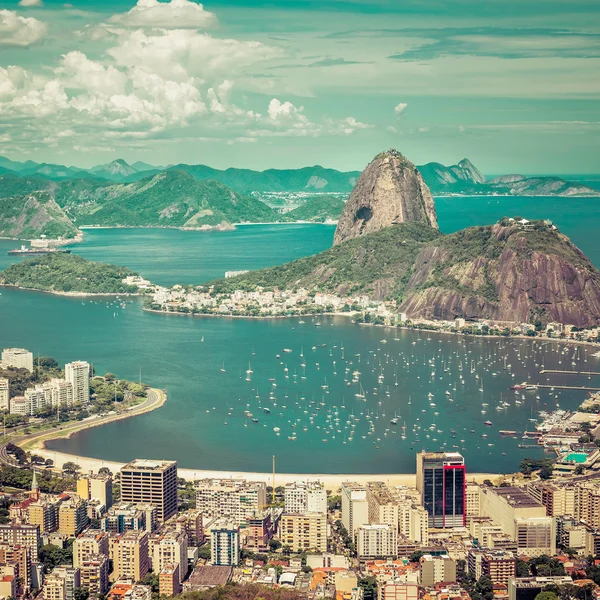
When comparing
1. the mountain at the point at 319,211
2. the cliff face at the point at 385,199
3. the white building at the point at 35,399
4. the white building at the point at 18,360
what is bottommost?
the white building at the point at 35,399

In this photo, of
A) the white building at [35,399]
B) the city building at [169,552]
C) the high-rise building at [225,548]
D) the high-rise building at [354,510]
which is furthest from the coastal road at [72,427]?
the high-rise building at [354,510]

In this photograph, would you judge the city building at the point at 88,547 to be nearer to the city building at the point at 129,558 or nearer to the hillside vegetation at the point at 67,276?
the city building at the point at 129,558

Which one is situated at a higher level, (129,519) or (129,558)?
(129,519)

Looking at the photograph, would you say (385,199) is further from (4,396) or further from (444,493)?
(444,493)

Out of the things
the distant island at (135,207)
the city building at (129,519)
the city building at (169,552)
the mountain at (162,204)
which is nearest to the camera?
the city building at (169,552)

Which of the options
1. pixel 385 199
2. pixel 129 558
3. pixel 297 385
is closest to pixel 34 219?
pixel 385 199

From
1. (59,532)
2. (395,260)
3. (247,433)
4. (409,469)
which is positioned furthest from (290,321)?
(59,532)
